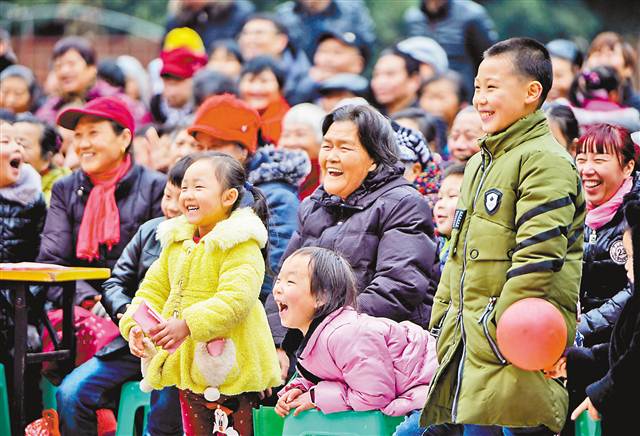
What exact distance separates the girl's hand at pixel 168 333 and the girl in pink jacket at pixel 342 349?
1.44 ft

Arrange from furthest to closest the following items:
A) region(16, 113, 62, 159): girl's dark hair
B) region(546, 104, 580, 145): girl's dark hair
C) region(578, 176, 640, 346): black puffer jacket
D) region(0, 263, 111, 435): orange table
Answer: region(16, 113, 62, 159): girl's dark hair, region(546, 104, 580, 145): girl's dark hair, region(0, 263, 111, 435): orange table, region(578, 176, 640, 346): black puffer jacket

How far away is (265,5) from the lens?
65.8 ft

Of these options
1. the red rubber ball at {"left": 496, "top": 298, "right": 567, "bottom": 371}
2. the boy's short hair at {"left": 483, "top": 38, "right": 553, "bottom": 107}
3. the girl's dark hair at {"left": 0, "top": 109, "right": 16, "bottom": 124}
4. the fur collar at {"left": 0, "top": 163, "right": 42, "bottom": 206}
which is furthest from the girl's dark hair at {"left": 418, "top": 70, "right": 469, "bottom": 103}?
the red rubber ball at {"left": 496, "top": 298, "right": 567, "bottom": 371}

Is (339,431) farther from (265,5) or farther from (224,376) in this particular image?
(265,5)

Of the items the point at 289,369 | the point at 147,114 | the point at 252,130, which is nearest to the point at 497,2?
the point at 147,114

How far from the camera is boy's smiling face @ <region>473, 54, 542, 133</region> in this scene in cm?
446

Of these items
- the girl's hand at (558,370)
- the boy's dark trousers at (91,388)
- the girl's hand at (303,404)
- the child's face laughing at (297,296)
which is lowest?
the boy's dark trousers at (91,388)

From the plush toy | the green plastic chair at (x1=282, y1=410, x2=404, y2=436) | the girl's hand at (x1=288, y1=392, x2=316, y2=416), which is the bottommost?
the green plastic chair at (x1=282, y1=410, x2=404, y2=436)

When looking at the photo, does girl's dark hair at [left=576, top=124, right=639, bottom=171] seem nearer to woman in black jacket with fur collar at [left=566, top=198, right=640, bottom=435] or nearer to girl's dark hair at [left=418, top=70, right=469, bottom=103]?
woman in black jacket with fur collar at [left=566, top=198, right=640, bottom=435]

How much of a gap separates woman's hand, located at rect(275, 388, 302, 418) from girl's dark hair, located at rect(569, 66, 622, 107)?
3.79 metres

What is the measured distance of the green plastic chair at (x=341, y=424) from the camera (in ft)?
16.2

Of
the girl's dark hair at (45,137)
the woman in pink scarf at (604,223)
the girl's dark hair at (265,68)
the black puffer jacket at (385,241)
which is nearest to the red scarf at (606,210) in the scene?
the woman in pink scarf at (604,223)

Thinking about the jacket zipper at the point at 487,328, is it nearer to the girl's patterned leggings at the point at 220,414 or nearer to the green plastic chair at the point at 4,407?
the girl's patterned leggings at the point at 220,414

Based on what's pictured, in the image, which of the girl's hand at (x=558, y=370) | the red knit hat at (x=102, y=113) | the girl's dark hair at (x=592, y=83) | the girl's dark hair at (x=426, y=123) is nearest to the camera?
the girl's hand at (x=558, y=370)
